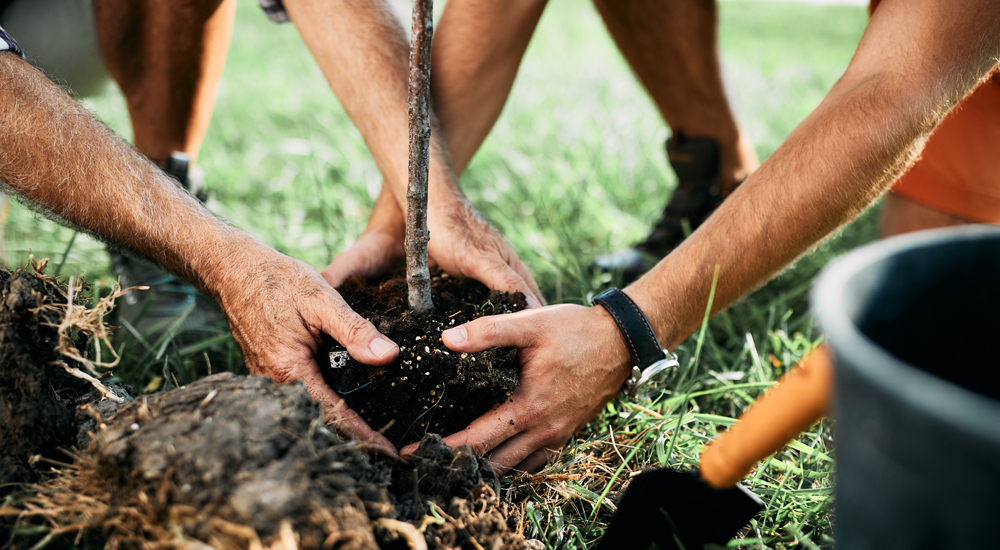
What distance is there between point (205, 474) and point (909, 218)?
265 centimetres

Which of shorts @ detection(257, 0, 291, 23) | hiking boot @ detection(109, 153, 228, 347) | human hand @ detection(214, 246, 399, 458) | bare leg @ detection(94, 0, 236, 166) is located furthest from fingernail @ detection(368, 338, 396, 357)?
bare leg @ detection(94, 0, 236, 166)

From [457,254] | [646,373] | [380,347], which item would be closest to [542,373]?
[646,373]

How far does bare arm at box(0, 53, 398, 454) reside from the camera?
1.39 metres

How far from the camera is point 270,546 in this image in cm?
86

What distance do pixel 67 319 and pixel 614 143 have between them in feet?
12.5

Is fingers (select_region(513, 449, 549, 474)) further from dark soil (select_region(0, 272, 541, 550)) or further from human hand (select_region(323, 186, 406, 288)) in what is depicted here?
human hand (select_region(323, 186, 406, 288))

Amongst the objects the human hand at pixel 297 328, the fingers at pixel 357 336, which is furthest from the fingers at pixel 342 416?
the fingers at pixel 357 336

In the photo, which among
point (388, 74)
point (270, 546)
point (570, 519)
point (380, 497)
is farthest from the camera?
point (388, 74)

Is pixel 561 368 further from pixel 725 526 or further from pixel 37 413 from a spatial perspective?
pixel 37 413

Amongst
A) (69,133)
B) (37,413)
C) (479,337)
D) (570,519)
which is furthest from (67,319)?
(570,519)

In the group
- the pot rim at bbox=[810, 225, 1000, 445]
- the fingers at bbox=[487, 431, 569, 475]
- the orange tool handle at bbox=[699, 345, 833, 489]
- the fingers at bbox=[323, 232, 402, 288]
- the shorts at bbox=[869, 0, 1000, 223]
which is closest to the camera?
the pot rim at bbox=[810, 225, 1000, 445]

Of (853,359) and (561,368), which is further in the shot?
(561,368)

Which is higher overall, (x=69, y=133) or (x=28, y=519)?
(x=69, y=133)

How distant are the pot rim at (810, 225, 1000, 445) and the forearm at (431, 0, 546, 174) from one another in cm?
164
